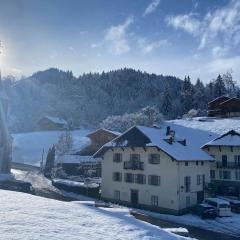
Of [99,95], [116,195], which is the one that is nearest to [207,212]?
[116,195]

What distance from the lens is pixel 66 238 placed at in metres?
15.9

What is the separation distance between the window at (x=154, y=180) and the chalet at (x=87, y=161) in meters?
26.2

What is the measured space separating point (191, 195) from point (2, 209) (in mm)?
34486

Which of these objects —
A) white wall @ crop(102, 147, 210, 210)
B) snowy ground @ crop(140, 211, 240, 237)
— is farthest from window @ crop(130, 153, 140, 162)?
snowy ground @ crop(140, 211, 240, 237)

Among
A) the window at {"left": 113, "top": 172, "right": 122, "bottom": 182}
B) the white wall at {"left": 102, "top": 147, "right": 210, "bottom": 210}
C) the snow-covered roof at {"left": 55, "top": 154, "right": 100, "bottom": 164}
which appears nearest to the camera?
the white wall at {"left": 102, "top": 147, "right": 210, "bottom": 210}

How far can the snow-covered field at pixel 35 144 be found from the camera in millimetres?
103562

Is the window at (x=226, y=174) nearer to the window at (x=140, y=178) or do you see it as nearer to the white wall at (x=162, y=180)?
the white wall at (x=162, y=180)

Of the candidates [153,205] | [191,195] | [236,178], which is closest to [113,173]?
[153,205]

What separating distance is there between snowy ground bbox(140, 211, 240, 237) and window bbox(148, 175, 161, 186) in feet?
13.5

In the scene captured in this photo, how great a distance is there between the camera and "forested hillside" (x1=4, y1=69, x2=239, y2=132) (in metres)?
141

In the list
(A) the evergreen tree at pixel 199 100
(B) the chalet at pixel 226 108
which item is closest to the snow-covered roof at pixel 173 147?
(B) the chalet at pixel 226 108

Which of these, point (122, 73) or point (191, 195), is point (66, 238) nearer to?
point (191, 195)

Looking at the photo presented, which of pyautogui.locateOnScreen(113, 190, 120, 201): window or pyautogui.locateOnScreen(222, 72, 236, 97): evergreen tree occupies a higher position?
pyautogui.locateOnScreen(222, 72, 236, 97): evergreen tree

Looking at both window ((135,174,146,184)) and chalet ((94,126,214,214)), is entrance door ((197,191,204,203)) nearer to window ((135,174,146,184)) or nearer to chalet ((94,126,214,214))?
chalet ((94,126,214,214))
